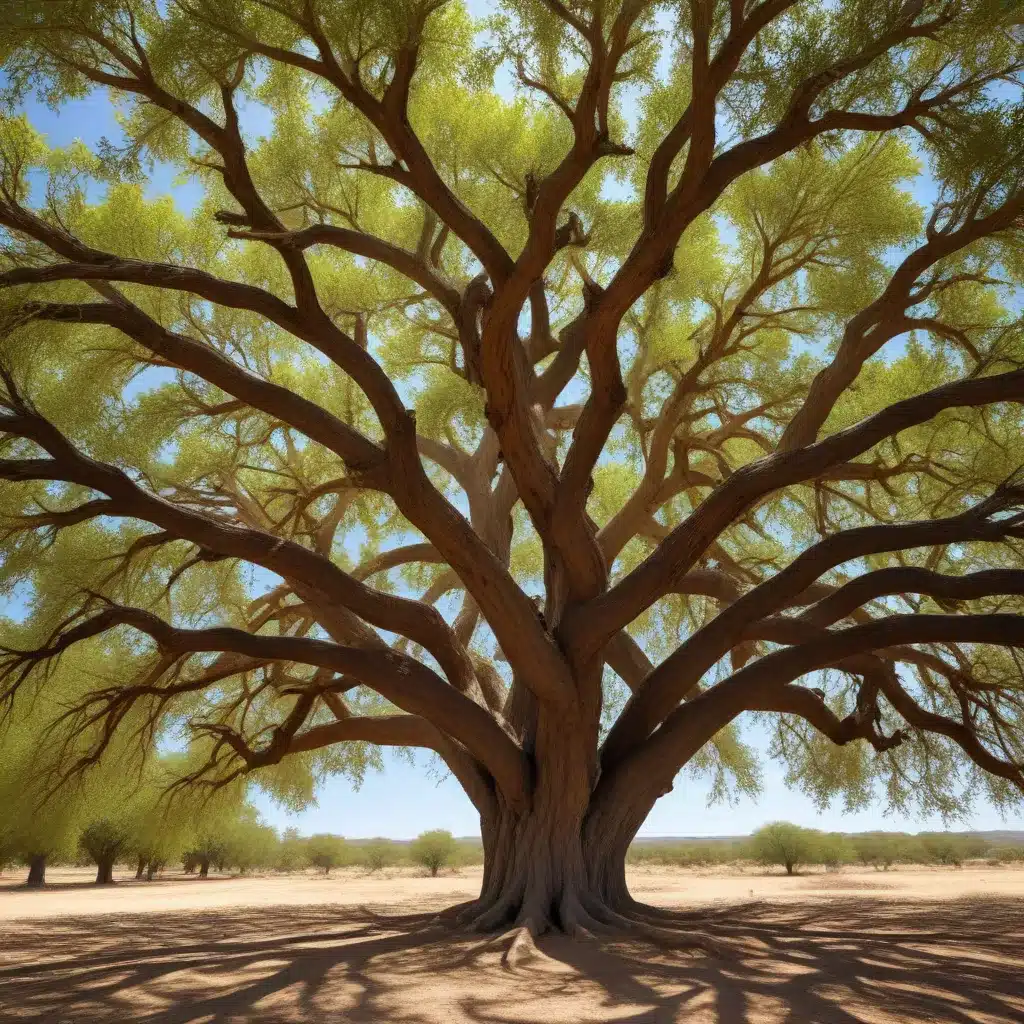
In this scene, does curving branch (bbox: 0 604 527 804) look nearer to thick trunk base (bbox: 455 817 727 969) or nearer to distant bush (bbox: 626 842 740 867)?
thick trunk base (bbox: 455 817 727 969)

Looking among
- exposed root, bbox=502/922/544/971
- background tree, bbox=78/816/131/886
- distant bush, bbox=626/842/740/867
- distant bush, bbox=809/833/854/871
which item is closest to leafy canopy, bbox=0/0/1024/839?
exposed root, bbox=502/922/544/971

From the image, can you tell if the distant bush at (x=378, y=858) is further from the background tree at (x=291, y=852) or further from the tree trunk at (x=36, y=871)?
the tree trunk at (x=36, y=871)

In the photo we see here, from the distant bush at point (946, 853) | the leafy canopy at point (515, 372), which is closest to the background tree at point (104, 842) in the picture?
the leafy canopy at point (515, 372)

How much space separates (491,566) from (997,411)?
19.5 ft

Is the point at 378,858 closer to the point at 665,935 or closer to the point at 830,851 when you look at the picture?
the point at 830,851

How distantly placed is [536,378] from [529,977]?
6308mm

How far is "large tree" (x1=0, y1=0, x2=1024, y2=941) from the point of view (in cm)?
588

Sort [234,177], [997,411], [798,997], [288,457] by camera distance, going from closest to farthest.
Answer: [798,997], [234,177], [997,411], [288,457]

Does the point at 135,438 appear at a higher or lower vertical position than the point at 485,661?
higher

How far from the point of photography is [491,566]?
21.2 feet

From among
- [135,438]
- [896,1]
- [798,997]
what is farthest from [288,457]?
[798,997]

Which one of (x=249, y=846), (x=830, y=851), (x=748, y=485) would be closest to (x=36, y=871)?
(x=249, y=846)

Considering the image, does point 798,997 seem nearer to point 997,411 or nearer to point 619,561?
point 997,411

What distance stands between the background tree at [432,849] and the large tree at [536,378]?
58.3 ft
